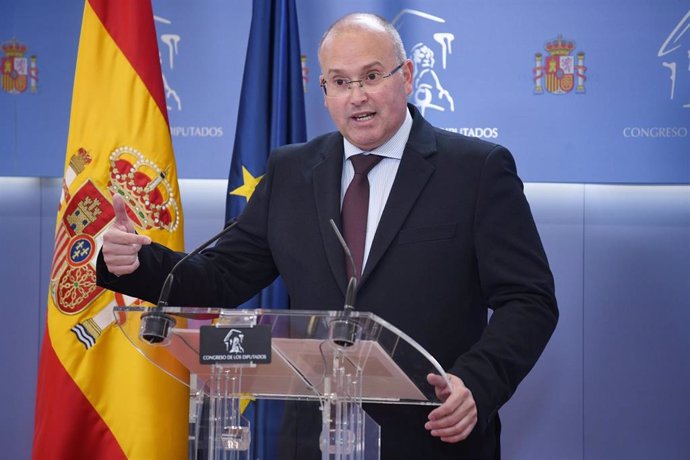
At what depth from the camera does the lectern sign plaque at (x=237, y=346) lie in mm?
1701

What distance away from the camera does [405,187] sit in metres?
2.50

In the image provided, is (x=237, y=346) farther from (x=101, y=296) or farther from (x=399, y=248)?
(x=101, y=296)

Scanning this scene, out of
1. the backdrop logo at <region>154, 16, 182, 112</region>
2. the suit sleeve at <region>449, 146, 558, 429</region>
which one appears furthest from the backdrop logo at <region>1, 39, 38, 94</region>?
the suit sleeve at <region>449, 146, 558, 429</region>

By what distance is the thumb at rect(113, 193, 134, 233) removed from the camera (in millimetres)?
2131

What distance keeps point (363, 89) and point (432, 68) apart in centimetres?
181

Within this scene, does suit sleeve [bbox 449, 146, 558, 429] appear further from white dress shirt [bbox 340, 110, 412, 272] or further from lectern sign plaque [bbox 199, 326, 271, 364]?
lectern sign plaque [bbox 199, 326, 271, 364]

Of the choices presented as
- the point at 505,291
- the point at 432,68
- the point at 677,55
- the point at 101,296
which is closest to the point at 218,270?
the point at 505,291

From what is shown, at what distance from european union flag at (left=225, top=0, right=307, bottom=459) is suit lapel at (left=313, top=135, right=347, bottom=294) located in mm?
1234

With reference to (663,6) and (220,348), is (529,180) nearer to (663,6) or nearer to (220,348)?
(663,6)

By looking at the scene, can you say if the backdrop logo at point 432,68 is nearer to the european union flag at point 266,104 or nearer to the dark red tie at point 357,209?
the european union flag at point 266,104

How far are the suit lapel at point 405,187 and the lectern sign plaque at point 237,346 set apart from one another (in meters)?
0.73

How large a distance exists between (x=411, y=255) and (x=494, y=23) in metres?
2.19

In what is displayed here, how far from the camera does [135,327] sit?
1.84 m

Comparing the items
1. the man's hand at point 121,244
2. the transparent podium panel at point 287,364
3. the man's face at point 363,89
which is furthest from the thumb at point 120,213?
the man's face at point 363,89
